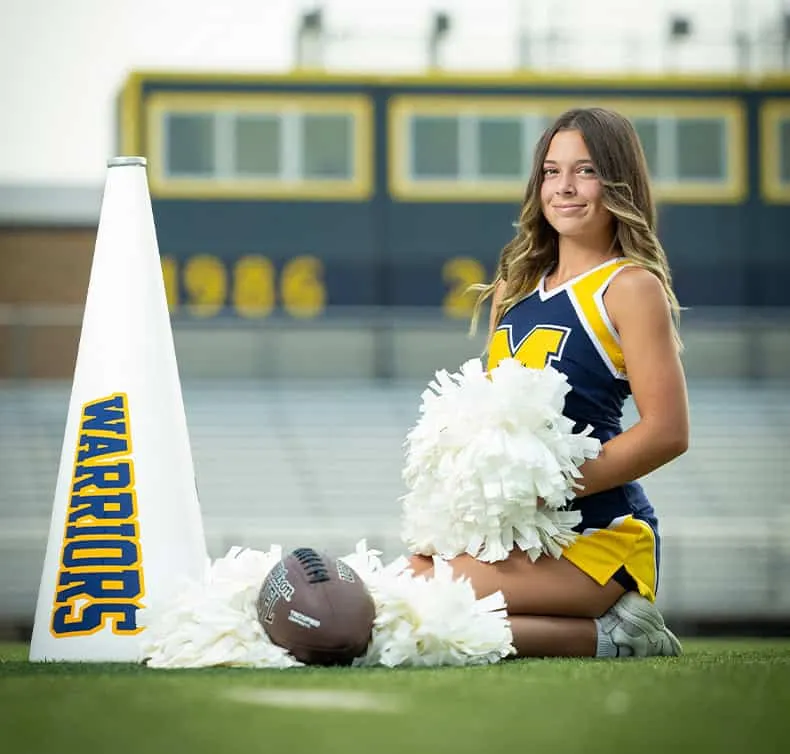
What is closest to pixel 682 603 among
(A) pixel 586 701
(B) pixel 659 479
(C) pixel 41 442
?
(B) pixel 659 479

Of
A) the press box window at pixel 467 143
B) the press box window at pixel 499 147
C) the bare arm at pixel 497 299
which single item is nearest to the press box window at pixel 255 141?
the press box window at pixel 467 143

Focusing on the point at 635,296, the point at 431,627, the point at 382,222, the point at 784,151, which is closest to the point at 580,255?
the point at 635,296

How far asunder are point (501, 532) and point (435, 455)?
0.67ft

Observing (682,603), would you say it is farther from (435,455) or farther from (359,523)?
(435,455)

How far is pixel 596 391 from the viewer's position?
3.74 m

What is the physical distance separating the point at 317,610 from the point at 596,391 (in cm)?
78

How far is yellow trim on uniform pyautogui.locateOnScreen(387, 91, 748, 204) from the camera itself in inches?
754

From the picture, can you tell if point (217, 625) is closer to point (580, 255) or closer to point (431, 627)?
point (431, 627)

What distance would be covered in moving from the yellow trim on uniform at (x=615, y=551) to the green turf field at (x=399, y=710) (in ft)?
1.10

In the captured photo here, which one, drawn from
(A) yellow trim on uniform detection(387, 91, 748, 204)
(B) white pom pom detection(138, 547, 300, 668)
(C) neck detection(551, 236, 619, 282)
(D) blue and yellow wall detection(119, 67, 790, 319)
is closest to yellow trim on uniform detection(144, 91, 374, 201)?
(D) blue and yellow wall detection(119, 67, 790, 319)

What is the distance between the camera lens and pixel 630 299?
3.67 meters

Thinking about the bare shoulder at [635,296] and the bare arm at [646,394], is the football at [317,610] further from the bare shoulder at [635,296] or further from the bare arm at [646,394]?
the bare shoulder at [635,296]

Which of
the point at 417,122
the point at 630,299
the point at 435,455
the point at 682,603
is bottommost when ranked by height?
the point at 682,603

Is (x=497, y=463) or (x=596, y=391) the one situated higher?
(x=596, y=391)
